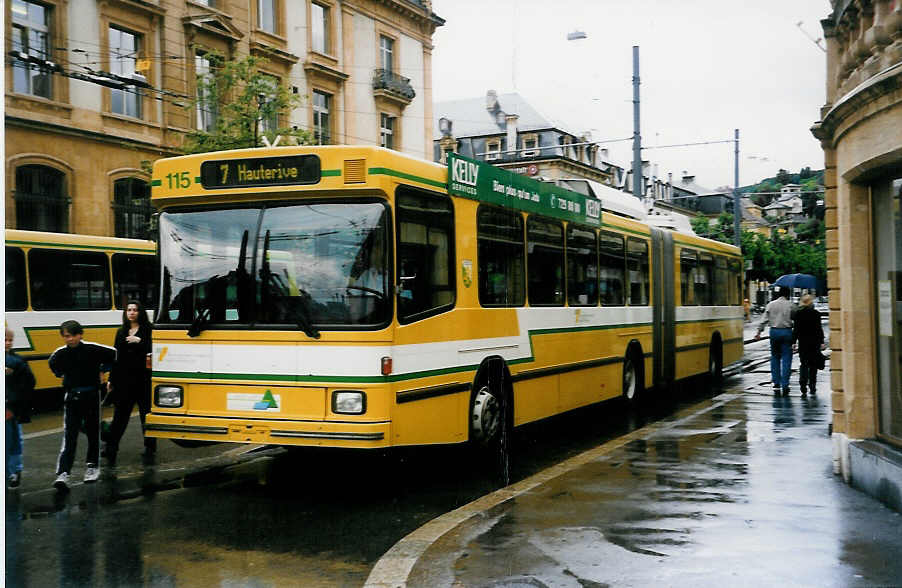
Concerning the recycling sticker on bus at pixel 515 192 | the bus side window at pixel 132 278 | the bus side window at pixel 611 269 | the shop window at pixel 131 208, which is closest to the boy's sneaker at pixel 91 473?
the recycling sticker on bus at pixel 515 192

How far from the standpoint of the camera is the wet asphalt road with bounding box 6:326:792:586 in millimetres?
6180

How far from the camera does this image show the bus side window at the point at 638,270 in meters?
14.6

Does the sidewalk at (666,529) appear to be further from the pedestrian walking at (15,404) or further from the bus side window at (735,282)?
the bus side window at (735,282)

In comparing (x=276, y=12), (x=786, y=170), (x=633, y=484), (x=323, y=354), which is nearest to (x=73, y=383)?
(x=323, y=354)

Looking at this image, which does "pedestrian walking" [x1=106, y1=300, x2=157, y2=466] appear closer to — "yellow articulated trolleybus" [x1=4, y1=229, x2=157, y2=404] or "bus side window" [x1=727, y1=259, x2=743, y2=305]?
"yellow articulated trolleybus" [x1=4, y1=229, x2=157, y2=404]

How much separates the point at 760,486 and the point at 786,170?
49.7 m

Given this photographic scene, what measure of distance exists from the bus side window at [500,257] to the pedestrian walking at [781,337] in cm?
780

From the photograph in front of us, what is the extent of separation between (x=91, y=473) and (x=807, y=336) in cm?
1167

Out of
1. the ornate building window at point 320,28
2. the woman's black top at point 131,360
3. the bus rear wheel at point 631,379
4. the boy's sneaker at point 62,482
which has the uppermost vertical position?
the ornate building window at point 320,28

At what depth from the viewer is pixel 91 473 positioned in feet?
29.8

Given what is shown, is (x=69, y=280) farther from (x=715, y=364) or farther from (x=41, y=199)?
(x=715, y=364)

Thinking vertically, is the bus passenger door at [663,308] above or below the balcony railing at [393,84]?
below

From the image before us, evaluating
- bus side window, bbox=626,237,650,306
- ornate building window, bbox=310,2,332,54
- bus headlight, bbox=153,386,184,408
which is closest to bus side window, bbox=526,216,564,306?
→ bus side window, bbox=626,237,650,306

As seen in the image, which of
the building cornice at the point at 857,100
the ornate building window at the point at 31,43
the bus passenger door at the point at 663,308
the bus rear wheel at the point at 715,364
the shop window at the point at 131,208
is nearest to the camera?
the building cornice at the point at 857,100
